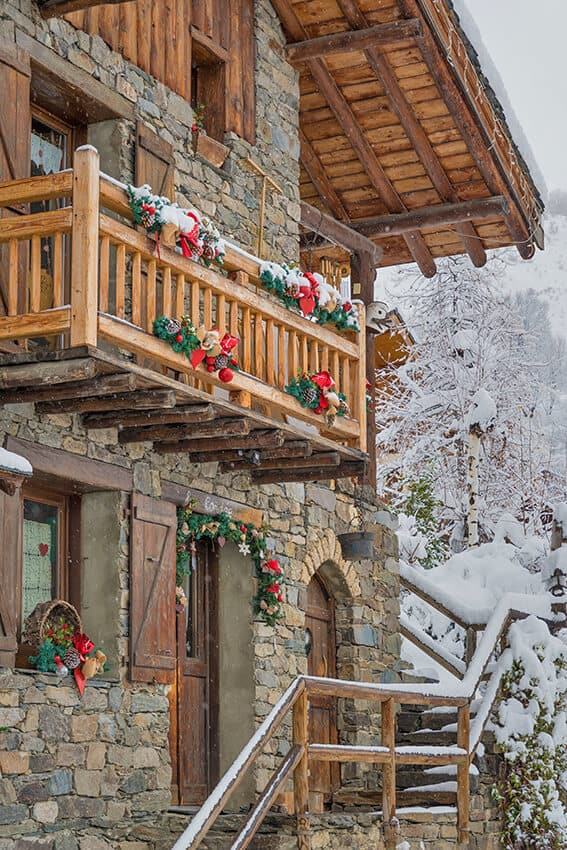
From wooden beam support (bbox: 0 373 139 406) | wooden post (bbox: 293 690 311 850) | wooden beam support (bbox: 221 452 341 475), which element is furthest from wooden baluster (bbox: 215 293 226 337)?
wooden post (bbox: 293 690 311 850)

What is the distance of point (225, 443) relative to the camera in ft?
34.5

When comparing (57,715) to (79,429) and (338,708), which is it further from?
(338,708)

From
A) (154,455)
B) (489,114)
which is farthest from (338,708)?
(489,114)

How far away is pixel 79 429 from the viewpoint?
9.73m

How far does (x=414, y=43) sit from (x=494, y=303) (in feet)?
39.6

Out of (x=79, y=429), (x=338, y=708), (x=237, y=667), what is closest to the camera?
(x=79, y=429)

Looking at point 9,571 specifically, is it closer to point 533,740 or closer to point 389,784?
point 389,784

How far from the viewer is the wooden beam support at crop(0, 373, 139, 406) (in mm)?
8719

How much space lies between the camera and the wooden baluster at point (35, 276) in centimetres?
852

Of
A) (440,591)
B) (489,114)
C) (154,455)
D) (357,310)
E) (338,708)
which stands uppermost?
(489,114)

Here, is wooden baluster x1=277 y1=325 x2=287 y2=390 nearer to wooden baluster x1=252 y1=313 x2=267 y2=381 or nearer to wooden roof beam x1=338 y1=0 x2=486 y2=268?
wooden baluster x1=252 y1=313 x2=267 y2=381

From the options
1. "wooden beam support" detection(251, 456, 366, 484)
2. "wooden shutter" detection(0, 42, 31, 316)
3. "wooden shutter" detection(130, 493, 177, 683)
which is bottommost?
"wooden shutter" detection(130, 493, 177, 683)

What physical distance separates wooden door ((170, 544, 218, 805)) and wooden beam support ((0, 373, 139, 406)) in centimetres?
305

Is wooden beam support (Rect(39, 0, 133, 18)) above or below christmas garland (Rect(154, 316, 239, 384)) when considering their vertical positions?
above
